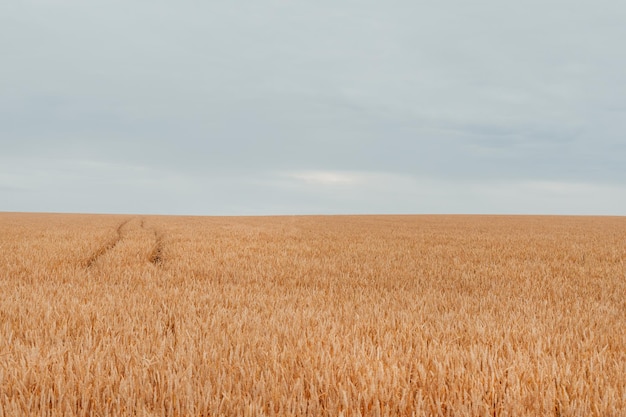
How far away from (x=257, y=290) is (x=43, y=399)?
4.49 meters

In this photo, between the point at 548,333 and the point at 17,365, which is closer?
the point at 17,365

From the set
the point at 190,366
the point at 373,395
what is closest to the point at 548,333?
the point at 373,395

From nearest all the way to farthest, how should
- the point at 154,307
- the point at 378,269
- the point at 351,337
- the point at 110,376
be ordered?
the point at 110,376 → the point at 351,337 → the point at 154,307 → the point at 378,269

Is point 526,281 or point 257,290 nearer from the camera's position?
point 257,290

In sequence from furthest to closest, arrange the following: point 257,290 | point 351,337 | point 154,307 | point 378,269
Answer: point 378,269, point 257,290, point 154,307, point 351,337

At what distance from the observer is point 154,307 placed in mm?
5555

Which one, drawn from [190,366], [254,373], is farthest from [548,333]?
[190,366]

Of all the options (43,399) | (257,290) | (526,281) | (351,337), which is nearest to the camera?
(43,399)

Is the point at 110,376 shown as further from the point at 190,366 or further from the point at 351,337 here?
the point at 351,337

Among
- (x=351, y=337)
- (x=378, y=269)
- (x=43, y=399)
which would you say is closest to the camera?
(x=43, y=399)

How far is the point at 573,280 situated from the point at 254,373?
7727 millimetres

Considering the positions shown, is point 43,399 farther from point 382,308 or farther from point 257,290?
point 257,290

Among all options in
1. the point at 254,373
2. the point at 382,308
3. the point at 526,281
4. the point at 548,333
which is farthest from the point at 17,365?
the point at 526,281

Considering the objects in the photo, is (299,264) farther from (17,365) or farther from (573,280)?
(17,365)
